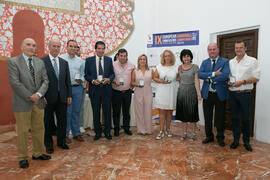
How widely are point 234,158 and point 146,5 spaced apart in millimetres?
4594

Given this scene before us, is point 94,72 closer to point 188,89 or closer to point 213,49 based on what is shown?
point 188,89

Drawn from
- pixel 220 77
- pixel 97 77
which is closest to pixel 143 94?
pixel 97 77

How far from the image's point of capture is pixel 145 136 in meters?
3.73

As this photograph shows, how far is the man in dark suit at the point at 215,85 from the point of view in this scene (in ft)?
9.89

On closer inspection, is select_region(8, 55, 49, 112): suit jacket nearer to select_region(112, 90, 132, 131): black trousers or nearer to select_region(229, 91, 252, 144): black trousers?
select_region(112, 90, 132, 131): black trousers

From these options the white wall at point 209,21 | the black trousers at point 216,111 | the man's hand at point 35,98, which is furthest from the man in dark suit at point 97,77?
the white wall at point 209,21

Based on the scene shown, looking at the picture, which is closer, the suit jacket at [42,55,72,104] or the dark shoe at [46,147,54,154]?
the suit jacket at [42,55,72,104]

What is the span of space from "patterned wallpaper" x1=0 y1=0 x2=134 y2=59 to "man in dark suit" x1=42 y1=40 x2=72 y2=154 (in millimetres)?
2095

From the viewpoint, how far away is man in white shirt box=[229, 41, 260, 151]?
284 centimetres

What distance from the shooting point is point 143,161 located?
2.59 meters

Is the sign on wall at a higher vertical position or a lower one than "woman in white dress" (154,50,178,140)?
higher

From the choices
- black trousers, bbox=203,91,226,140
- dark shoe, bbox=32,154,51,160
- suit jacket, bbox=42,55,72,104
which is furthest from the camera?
black trousers, bbox=203,91,226,140

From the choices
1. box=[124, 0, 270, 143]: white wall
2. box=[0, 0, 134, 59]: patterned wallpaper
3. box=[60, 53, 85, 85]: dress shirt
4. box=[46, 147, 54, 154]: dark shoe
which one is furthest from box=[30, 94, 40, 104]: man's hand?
box=[124, 0, 270, 143]: white wall

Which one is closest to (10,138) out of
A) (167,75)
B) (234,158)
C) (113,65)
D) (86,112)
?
(86,112)
